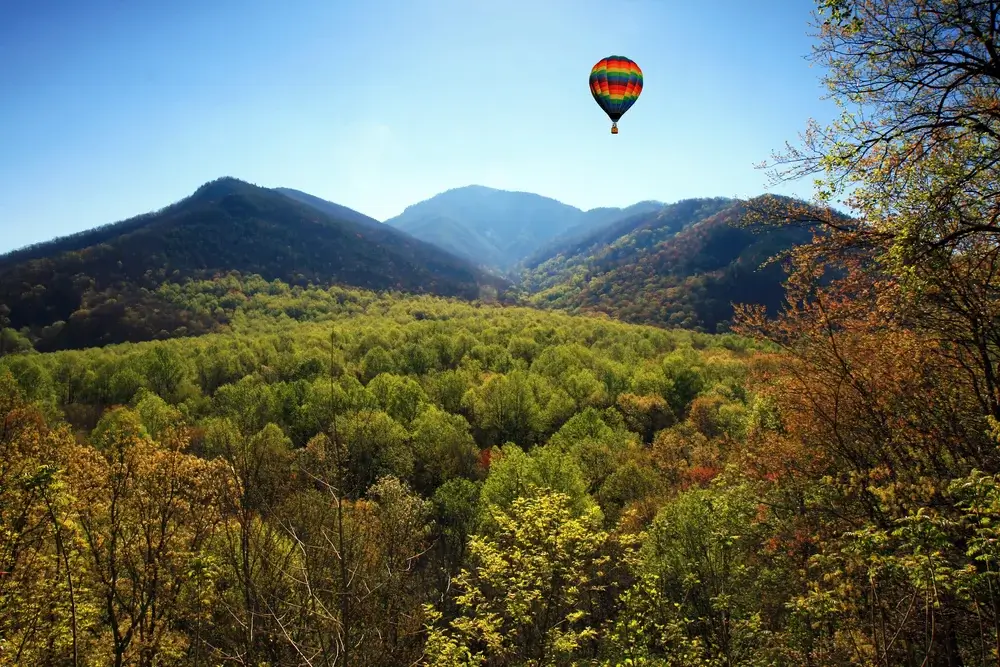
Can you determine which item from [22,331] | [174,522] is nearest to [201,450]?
[174,522]

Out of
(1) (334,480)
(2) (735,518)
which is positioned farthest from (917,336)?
(1) (334,480)

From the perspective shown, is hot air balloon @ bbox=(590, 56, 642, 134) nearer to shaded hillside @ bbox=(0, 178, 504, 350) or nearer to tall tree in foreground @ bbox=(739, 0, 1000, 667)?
tall tree in foreground @ bbox=(739, 0, 1000, 667)

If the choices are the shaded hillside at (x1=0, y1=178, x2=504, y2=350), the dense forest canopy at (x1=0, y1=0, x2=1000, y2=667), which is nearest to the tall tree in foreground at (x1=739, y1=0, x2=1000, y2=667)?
the dense forest canopy at (x1=0, y1=0, x2=1000, y2=667)

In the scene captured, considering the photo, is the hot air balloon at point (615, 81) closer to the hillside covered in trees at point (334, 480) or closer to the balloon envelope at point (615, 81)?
the balloon envelope at point (615, 81)

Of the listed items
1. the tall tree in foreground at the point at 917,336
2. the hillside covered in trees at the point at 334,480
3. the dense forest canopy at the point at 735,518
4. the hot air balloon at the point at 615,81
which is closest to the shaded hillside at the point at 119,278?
the hillside covered in trees at the point at 334,480

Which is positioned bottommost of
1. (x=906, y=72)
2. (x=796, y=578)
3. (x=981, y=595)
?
(x=796, y=578)

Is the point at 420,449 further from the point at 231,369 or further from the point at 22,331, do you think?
the point at 22,331

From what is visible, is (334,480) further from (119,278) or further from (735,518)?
(119,278)

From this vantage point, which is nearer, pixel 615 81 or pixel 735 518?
pixel 735 518
